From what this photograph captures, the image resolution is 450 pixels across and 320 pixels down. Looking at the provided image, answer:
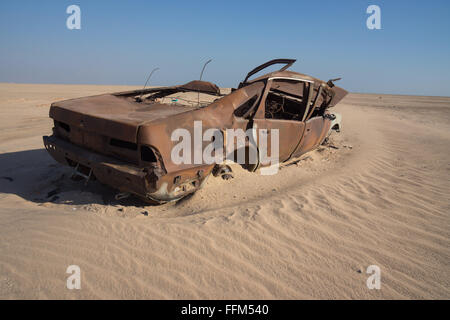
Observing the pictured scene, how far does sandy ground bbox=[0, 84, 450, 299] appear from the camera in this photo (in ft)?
7.27

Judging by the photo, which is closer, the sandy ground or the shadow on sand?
the sandy ground

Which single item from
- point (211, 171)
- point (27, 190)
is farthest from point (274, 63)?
point (27, 190)

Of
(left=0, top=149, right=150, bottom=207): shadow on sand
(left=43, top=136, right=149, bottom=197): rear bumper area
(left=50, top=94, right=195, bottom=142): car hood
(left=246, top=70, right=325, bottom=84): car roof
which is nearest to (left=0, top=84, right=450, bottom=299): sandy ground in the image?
(left=0, top=149, right=150, bottom=207): shadow on sand

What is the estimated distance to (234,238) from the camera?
9.25 feet

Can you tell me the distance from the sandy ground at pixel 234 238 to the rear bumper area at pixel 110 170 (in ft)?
1.24

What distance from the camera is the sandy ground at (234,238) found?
2.22m

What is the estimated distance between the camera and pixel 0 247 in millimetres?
2455

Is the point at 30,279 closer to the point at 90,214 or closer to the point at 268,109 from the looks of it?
the point at 90,214

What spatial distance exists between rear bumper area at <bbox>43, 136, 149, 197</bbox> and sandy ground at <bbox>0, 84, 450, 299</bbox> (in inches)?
14.9
